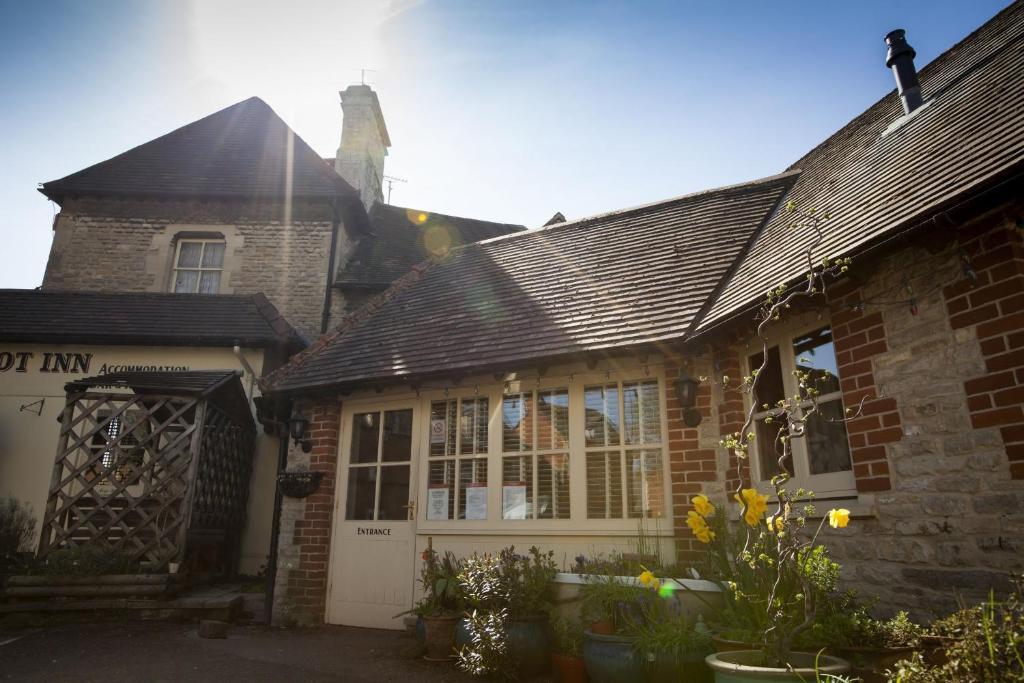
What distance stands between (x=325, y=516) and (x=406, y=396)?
1.76m

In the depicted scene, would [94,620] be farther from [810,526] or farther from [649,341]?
[810,526]

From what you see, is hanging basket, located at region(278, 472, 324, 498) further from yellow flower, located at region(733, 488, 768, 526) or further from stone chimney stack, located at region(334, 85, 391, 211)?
stone chimney stack, located at region(334, 85, 391, 211)

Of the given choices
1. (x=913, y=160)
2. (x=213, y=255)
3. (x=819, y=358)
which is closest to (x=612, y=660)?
(x=819, y=358)

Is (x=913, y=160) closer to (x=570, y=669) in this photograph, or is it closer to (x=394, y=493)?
(x=570, y=669)

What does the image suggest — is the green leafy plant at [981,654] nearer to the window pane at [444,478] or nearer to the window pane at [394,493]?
the window pane at [444,478]

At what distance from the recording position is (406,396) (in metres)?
7.66


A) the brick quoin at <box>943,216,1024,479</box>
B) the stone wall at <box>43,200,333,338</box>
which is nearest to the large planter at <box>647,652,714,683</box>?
the brick quoin at <box>943,216,1024,479</box>

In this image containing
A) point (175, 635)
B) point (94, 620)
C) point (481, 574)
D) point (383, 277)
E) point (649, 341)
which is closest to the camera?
point (481, 574)

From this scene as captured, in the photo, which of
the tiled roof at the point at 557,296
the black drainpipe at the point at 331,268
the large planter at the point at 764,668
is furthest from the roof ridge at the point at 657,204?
the large planter at the point at 764,668

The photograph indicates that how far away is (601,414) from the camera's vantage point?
6.38m

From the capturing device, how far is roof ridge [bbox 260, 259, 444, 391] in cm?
832

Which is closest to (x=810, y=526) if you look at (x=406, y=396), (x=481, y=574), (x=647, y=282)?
(x=481, y=574)

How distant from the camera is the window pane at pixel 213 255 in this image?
13320 millimetres

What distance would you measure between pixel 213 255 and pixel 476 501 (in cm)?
966
